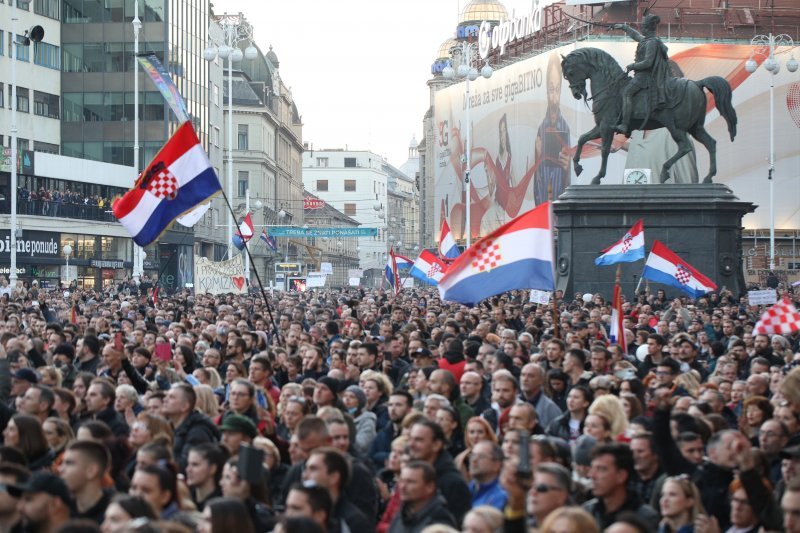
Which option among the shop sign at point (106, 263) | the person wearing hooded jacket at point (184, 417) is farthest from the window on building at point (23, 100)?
the person wearing hooded jacket at point (184, 417)

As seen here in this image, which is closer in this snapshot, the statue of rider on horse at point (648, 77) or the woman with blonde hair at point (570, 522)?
the woman with blonde hair at point (570, 522)

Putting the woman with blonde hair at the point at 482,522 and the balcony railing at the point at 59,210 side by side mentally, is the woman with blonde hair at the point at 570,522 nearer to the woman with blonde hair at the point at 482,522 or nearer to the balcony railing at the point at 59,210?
the woman with blonde hair at the point at 482,522

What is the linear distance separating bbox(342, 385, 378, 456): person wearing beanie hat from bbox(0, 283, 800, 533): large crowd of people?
0.06ft

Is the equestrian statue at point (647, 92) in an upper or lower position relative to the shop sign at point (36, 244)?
upper

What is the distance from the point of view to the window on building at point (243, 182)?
103125 millimetres

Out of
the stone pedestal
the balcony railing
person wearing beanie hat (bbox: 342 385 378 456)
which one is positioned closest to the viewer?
person wearing beanie hat (bbox: 342 385 378 456)

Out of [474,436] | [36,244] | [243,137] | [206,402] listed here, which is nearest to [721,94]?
[206,402]

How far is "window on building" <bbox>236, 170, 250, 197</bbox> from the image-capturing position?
10312 centimetres

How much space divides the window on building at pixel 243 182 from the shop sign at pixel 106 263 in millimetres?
33543

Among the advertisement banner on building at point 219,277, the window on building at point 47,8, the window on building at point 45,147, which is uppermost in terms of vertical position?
the window on building at point 47,8

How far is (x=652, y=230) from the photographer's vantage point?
38594 mm

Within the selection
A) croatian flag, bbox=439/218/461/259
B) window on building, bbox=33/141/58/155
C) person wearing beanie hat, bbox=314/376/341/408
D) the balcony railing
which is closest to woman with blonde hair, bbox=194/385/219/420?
person wearing beanie hat, bbox=314/376/341/408

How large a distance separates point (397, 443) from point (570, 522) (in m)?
3.25

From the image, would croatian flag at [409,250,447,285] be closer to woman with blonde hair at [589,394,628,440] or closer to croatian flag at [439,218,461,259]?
croatian flag at [439,218,461,259]
